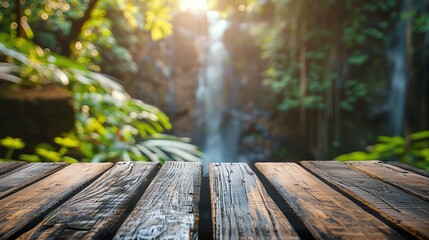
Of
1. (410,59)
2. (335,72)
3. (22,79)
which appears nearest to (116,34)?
(22,79)

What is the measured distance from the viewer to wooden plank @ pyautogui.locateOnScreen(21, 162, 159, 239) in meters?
0.72

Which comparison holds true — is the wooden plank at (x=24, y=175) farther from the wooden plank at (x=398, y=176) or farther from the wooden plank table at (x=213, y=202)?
the wooden plank at (x=398, y=176)

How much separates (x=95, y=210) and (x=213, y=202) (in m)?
0.36

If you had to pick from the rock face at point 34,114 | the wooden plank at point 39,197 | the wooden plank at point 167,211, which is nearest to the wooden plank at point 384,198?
the wooden plank at point 167,211

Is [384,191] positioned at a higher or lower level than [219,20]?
lower

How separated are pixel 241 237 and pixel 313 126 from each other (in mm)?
9985

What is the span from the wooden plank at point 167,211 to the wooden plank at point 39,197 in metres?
0.28

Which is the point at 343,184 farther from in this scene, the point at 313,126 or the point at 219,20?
the point at 219,20

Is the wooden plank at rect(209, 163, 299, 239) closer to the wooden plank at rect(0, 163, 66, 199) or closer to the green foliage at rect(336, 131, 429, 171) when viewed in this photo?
the wooden plank at rect(0, 163, 66, 199)

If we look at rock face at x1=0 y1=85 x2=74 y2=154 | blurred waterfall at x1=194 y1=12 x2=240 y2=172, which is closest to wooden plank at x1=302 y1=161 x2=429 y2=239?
rock face at x1=0 y1=85 x2=74 y2=154

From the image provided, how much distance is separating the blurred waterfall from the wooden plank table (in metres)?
11.1

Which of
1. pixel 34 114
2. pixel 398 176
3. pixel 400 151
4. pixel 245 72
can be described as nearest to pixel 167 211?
pixel 398 176

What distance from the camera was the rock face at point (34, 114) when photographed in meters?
2.75

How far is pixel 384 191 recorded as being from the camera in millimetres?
1052
